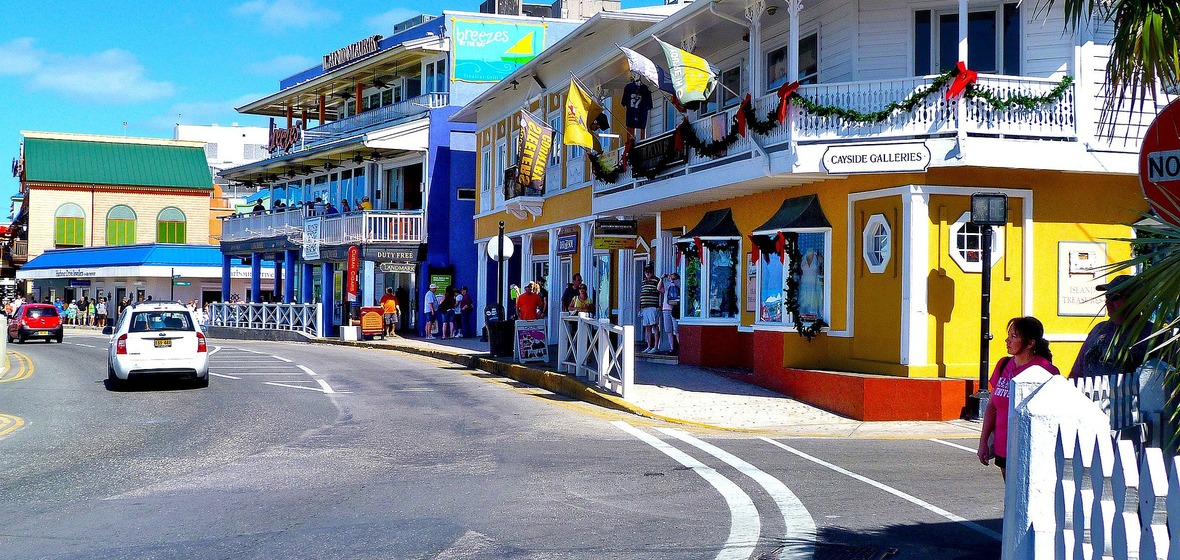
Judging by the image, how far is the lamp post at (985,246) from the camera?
47.8ft

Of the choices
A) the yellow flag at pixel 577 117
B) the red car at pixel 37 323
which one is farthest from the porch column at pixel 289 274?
the yellow flag at pixel 577 117

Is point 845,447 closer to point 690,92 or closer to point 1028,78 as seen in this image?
point 1028,78

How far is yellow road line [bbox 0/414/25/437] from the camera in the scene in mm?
13844

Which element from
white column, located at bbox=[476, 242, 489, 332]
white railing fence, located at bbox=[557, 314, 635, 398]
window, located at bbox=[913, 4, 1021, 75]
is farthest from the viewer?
white column, located at bbox=[476, 242, 489, 332]

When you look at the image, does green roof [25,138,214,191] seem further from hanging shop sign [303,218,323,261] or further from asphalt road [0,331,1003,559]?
asphalt road [0,331,1003,559]

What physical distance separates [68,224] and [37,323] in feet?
103

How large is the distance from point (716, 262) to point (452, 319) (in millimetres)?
17809

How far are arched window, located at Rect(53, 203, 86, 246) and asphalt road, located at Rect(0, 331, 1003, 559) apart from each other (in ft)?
186

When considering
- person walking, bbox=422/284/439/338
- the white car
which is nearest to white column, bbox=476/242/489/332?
person walking, bbox=422/284/439/338

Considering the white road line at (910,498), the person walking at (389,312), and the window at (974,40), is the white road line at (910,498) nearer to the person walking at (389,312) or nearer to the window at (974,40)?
the window at (974,40)

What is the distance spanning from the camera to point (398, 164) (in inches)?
1682

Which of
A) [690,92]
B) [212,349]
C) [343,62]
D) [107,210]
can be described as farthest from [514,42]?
[107,210]

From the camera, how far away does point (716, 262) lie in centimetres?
2112

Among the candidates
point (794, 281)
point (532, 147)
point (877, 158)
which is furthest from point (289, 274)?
point (877, 158)
